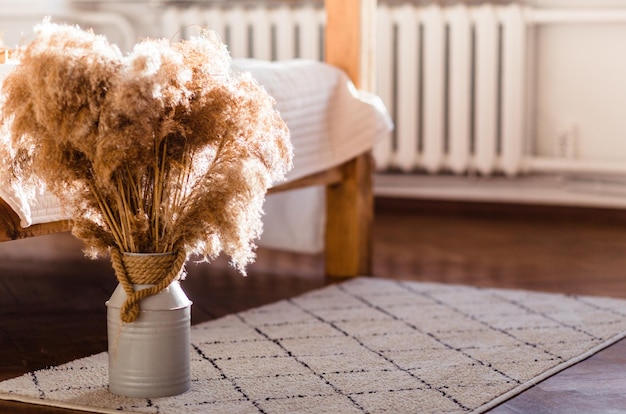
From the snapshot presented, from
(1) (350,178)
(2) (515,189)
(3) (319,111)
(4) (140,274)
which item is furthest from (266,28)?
(4) (140,274)

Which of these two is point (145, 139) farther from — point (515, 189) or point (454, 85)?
point (515, 189)

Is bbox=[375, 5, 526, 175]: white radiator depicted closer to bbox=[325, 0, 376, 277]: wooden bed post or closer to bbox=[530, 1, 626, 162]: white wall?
bbox=[530, 1, 626, 162]: white wall

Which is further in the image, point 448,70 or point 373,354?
point 448,70

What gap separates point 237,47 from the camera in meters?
4.02

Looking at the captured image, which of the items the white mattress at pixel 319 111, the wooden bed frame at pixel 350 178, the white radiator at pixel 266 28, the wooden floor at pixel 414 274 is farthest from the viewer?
the white radiator at pixel 266 28

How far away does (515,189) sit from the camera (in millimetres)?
3943

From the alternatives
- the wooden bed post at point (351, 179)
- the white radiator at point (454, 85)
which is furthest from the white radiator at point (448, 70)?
the wooden bed post at point (351, 179)

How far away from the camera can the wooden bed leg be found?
2840mm

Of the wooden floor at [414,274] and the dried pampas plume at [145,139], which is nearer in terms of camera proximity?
the dried pampas plume at [145,139]

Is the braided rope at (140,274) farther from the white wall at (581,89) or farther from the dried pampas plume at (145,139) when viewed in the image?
the white wall at (581,89)

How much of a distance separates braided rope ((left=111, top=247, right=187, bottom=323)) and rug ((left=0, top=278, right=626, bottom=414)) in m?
0.15

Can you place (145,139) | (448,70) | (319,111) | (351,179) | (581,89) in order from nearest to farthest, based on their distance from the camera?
1. (145,139)
2. (319,111)
3. (351,179)
4. (581,89)
5. (448,70)

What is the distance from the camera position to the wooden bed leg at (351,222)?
2.84 metres

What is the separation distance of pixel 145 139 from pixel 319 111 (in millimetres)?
1110
